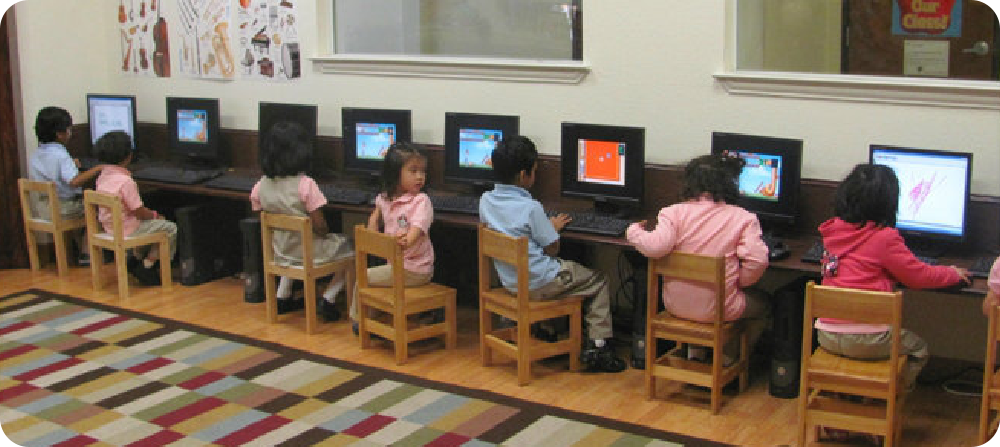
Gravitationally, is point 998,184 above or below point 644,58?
below

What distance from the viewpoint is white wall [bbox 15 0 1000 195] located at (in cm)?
447

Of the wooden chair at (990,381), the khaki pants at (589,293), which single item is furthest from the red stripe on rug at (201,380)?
the wooden chair at (990,381)

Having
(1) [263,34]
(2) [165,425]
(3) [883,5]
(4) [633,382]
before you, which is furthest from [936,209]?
(1) [263,34]

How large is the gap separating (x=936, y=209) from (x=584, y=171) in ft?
5.09

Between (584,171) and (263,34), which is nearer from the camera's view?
(584,171)

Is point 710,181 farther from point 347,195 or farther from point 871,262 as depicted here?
point 347,195

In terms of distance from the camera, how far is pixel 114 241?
19.5 feet

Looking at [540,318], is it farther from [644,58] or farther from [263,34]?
[263,34]

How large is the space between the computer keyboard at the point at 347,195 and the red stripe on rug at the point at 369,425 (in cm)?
152

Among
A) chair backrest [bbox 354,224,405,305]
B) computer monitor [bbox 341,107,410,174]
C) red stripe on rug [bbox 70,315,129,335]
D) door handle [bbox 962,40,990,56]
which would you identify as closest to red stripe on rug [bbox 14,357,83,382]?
red stripe on rug [bbox 70,315,129,335]

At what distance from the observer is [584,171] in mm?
5160

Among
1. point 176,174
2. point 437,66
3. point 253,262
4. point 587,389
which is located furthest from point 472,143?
point 176,174

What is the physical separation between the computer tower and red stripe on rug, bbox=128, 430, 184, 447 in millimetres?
2226

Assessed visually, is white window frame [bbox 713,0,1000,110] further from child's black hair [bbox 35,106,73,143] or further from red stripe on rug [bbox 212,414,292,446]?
child's black hair [bbox 35,106,73,143]
